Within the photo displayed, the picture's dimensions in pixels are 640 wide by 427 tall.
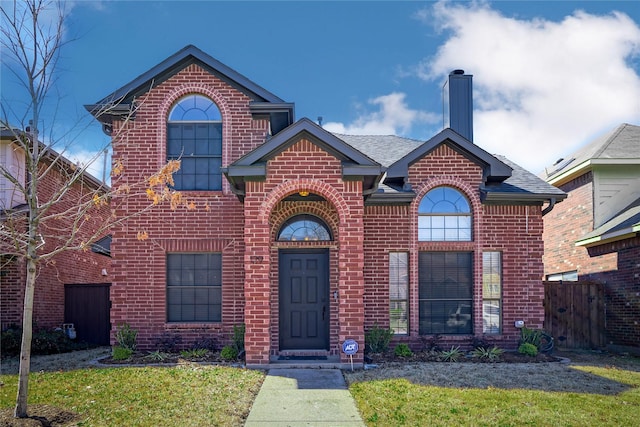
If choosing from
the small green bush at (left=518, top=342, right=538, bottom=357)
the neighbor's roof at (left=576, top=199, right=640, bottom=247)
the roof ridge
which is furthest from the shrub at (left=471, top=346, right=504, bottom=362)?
the roof ridge

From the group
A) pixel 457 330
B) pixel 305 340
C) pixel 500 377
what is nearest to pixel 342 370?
pixel 305 340

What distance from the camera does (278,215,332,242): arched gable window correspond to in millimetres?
11875

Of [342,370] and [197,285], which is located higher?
[197,285]

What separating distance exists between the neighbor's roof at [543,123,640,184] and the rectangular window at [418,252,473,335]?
578cm

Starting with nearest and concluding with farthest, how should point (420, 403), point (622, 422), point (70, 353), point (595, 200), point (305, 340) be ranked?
point (622, 422) < point (420, 403) < point (305, 340) < point (70, 353) < point (595, 200)

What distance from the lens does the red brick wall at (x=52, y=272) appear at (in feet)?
44.7

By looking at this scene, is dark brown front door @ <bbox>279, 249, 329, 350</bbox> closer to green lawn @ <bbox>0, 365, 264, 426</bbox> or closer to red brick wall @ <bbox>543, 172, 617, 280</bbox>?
green lawn @ <bbox>0, 365, 264, 426</bbox>

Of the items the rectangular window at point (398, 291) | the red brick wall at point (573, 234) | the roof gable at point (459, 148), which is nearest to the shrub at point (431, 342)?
the rectangular window at point (398, 291)

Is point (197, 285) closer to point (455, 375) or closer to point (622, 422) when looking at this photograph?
point (455, 375)

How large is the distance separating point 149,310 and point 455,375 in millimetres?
6406

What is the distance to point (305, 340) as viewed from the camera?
11.8 metres

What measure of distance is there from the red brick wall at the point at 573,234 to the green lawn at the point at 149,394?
34.5 ft

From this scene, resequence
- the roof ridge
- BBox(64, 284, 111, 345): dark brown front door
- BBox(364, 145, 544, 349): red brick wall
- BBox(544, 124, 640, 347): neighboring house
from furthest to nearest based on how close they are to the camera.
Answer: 1. the roof ridge
2. BBox(64, 284, 111, 345): dark brown front door
3. BBox(544, 124, 640, 347): neighboring house
4. BBox(364, 145, 544, 349): red brick wall

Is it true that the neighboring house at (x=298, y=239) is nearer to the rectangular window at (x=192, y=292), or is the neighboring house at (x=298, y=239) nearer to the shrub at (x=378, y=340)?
the rectangular window at (x=192, y=292)
